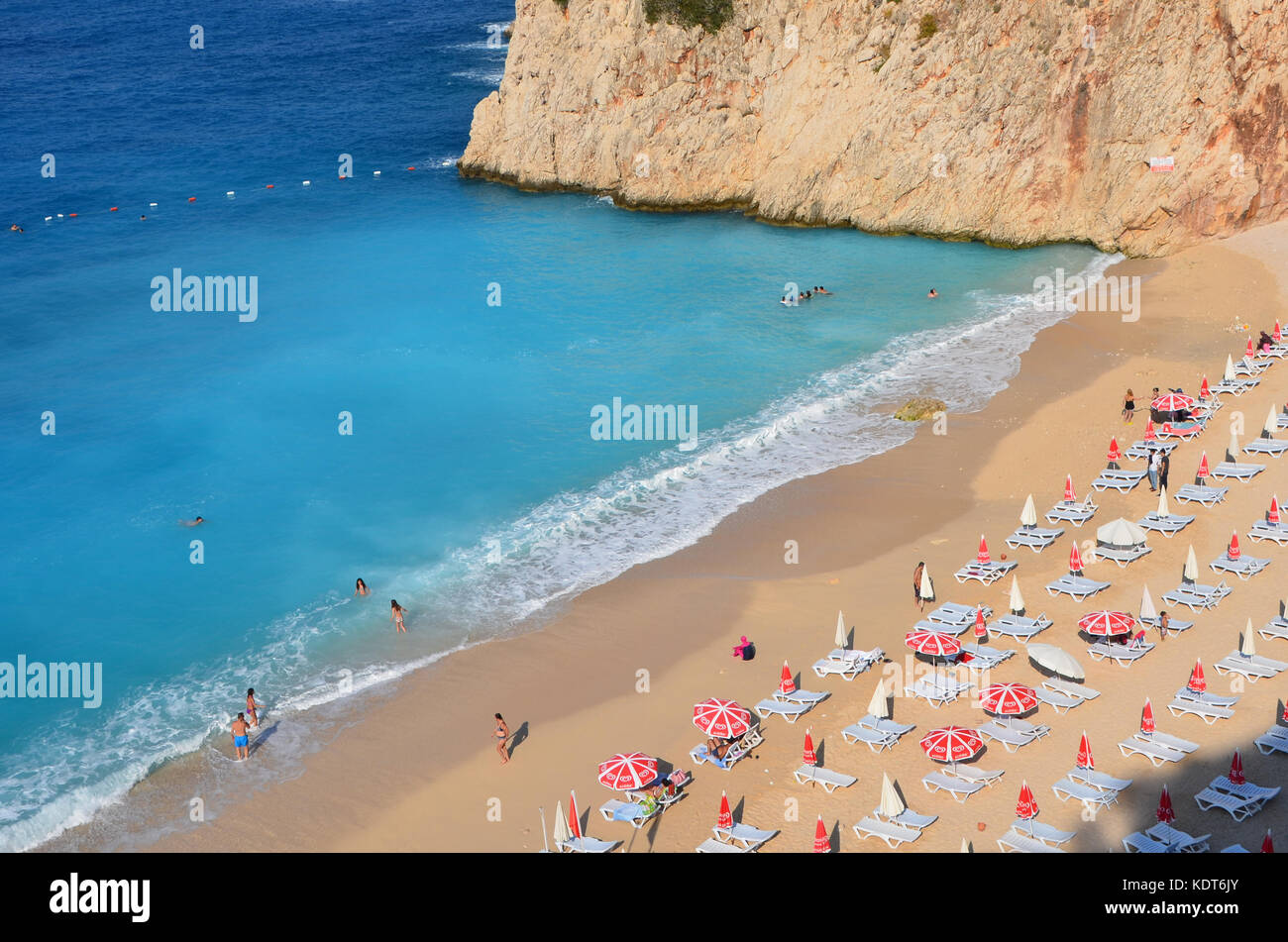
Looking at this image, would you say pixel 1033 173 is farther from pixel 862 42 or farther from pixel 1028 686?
pixel 1028 686

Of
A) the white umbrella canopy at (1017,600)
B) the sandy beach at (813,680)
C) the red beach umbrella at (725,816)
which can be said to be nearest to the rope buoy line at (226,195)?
the sandy beach at (813,680)

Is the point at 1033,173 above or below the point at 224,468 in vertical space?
above

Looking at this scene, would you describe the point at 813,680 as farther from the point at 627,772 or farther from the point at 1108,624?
the point at 1108,624

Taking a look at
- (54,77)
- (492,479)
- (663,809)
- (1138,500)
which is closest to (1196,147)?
(1138,500)

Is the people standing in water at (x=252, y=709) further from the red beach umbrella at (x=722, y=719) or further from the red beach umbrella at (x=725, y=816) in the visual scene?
the red beach umbrella at (x=725, y=816)

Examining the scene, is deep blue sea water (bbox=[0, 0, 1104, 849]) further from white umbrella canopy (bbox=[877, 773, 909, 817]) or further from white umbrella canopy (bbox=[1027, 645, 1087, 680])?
white umbrella canopy (bbox=[877, 773, 909, 817])
